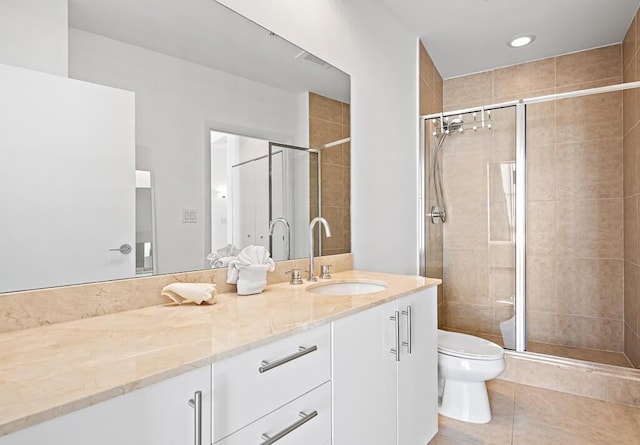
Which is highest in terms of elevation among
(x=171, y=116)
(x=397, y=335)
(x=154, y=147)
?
(x=171, y=116)

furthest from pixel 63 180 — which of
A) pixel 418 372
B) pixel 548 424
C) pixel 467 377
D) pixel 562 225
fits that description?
pixel 562 225

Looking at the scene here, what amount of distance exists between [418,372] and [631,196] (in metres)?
2.21

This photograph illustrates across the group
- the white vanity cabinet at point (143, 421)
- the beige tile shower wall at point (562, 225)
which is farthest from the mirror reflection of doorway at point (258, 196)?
the beige tile shower wall at point (562, 225)

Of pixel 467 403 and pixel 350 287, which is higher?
pixel 350 287

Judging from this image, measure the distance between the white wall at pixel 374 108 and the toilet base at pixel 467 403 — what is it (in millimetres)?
802

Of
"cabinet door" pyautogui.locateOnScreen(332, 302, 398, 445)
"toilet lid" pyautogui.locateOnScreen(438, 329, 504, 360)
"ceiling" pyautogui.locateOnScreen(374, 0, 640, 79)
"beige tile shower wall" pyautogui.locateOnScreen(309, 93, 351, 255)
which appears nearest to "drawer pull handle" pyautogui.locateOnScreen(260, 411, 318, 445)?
"cabinet door" pyautogui.locateOnScreen(332, 302, 398, 445)

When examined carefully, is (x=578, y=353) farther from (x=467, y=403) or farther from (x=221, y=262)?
(x=221, y=262)

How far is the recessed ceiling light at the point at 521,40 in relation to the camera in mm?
2924

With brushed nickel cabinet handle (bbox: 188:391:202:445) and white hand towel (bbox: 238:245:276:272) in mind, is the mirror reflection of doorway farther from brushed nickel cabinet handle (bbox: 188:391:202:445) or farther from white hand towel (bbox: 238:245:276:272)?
brushed nickel cabinet handle (bbox: 188:391:202:445)

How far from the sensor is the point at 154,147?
129 cm

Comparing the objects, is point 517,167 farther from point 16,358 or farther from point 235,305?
point 16,358

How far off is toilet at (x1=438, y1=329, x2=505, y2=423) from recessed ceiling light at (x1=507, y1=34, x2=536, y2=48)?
233cm

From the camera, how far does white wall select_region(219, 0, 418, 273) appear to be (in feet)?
6.37

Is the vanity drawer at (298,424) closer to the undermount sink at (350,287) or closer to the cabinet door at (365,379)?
the cabinet door at (365,379)
